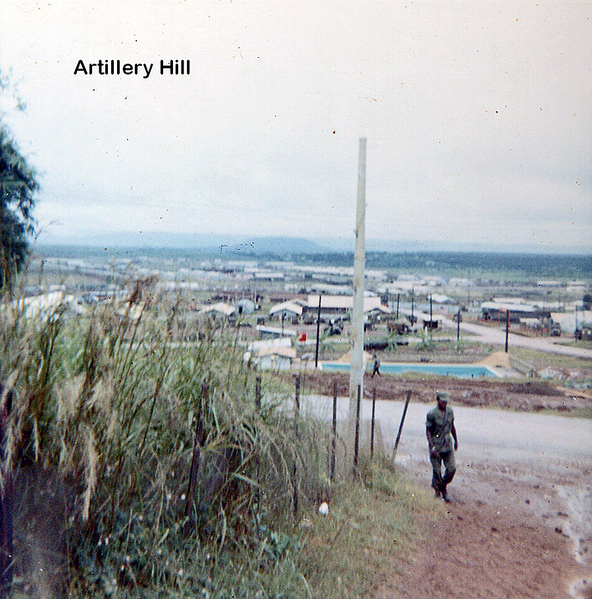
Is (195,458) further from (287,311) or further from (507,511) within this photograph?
(507,511)

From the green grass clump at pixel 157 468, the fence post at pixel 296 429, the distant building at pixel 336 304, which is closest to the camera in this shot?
the green grass clump at pixel 157 468

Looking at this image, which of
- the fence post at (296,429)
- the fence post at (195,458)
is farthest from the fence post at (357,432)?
the fence post at (195,458)

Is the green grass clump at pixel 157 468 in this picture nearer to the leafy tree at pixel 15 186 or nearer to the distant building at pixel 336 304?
the leafy tree at pixel 15 186

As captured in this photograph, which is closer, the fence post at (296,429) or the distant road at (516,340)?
the fence post at (296,429)

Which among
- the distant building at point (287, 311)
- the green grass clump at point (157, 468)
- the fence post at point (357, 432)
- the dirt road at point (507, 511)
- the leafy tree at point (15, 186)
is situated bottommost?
the dirt road at point (507, 511)

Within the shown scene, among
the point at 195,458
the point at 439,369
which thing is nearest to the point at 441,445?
the point at 439,369

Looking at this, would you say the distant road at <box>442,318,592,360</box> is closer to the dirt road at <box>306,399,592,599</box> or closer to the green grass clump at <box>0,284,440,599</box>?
the dirt road at <box>306,399,592,599</box>

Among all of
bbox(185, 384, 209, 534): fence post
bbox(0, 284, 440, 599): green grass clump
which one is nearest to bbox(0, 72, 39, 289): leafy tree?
bbox(0, 284, 440, 599): green grass clump
